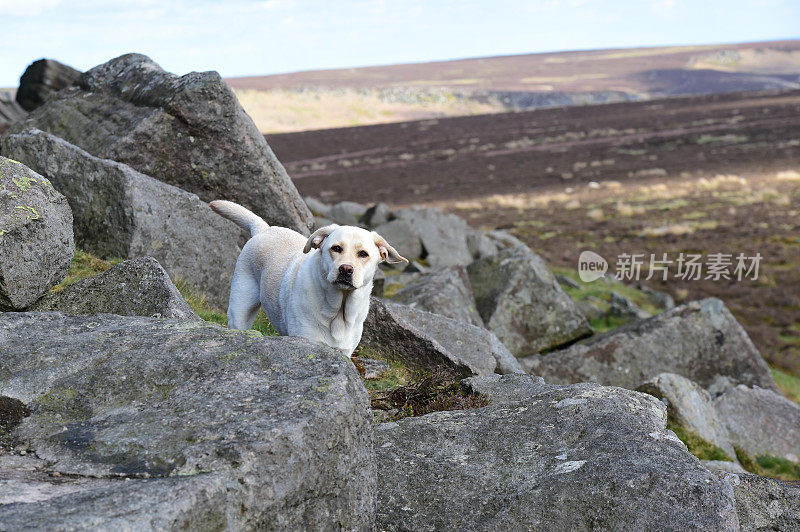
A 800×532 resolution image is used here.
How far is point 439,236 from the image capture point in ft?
80.2

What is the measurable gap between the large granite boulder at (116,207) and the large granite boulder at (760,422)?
895 cm

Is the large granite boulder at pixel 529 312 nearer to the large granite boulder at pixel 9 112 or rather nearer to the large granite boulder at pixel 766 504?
the large granite boulder at pixel 766 504

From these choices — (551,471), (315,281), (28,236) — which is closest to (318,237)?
(315,281)

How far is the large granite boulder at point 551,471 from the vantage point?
470 cm

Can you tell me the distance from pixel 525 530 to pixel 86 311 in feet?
16.7

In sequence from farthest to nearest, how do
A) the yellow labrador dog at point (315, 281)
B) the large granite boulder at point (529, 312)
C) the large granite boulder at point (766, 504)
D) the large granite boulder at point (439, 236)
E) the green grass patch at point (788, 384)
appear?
the large granite boulder at point (439, 236) → the green grass patch at point (788, 384) → the large granite boulder at point (529, 312) → the yellow labrador dog at point (315, 281) → the large granite boulder at point (766, 504)

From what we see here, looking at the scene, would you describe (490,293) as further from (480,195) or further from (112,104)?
(480,195)

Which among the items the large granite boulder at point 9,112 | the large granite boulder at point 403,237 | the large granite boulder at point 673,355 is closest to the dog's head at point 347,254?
the large granite boulder at point 673,355

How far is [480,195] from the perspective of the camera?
59812 mm

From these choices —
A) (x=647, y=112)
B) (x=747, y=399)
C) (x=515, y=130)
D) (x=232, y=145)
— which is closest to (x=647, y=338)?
(x=747, y=399)

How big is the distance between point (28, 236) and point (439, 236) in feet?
59.2

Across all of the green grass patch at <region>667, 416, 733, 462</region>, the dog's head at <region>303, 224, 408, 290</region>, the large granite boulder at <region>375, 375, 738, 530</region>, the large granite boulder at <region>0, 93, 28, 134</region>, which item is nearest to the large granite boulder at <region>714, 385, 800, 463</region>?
the green grass patch at <region>667, 416, 733, 462</region>

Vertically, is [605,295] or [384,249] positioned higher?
[384,249]

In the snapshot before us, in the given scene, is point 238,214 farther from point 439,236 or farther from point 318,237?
point 439,236
